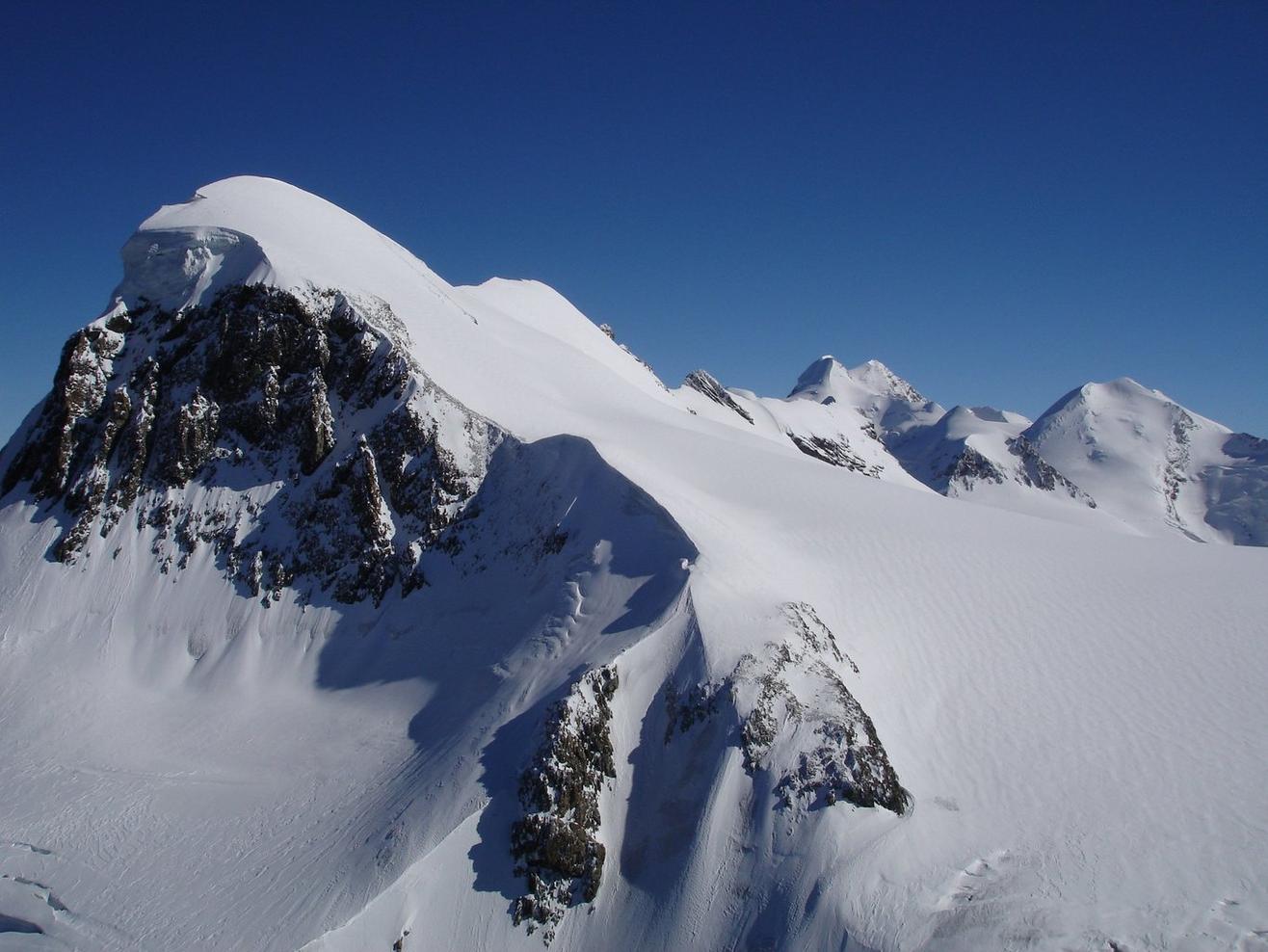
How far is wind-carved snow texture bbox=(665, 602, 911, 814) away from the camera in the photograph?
1675 centimetres

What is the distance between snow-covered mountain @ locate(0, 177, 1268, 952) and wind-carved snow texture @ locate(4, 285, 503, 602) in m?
Result: 0.16

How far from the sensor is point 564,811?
55.8 ft

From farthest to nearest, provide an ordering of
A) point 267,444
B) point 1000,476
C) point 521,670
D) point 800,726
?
point 1000,476 < point 267,444 < point 521,670 < point 800,726

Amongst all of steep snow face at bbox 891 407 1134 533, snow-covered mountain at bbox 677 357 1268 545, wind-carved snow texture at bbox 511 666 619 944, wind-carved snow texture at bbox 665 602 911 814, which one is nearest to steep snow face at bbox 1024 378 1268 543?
snow-covered mountain at bbox 677 357 1268 545

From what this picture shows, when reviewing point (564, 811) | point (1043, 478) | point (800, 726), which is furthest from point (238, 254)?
point (1043, 478)

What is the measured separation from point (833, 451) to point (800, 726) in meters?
51.6

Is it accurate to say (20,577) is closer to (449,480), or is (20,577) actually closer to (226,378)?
(226,378)

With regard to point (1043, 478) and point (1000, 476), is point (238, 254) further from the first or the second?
point (1043, 478)

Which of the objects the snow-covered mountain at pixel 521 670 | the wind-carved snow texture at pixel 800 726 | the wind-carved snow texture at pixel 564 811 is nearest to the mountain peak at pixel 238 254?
the snow-covered mountain at pixel 521 670

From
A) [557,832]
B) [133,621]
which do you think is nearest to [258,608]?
[133,621]

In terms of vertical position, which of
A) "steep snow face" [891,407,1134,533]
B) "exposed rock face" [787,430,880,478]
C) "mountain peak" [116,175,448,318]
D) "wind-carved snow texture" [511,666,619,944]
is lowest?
"wind-carved snow texture" [511,666,619,944]

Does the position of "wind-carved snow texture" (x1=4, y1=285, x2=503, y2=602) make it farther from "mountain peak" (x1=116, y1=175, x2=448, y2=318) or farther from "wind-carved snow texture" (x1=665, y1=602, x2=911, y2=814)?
"wind-carved snow texture" (x1=665, y1=602, x2=911, y2=814)

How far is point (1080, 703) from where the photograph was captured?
19797 millimetres

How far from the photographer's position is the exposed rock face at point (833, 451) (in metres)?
63.4
